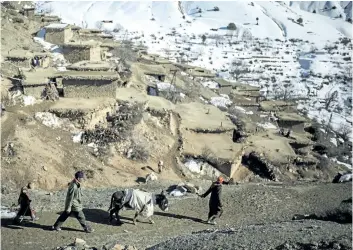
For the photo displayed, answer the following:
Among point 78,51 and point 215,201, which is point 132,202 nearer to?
point 215,201

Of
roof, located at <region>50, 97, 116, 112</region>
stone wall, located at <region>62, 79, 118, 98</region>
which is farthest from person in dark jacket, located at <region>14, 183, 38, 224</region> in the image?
stone wall, located at <region>62, 79, 118, 98</region>

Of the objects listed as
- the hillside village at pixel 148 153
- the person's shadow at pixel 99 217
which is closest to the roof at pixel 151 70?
the hillside village at pixel 148 153

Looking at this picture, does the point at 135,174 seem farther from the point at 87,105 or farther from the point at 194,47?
the point at 194,47

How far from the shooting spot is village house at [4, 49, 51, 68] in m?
19.7

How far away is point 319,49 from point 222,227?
61050mm

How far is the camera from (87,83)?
1741cm

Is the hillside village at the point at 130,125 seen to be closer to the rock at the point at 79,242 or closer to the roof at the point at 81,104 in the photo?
the roof at the point at 81,104

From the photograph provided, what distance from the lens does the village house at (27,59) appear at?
19656mm

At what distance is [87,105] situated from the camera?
55.1ft

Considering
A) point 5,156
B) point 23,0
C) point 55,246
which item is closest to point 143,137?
point 5,156

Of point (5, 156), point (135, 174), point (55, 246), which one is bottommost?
point (135, 174)

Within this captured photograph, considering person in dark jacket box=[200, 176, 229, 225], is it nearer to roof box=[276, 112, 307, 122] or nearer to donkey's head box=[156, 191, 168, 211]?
donkey's head box=[156, 191, 168, 211]

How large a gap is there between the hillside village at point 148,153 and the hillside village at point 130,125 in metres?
0.05

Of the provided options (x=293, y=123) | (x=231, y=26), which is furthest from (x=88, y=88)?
(x=231, y=26)
